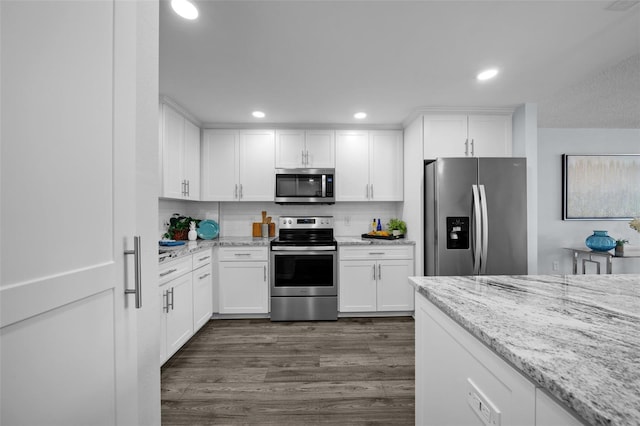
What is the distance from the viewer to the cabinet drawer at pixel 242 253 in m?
3.24

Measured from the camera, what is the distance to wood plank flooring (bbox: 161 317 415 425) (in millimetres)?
1749

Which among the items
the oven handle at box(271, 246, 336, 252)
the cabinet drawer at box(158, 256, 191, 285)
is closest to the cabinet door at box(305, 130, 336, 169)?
the oven handle at box(271, 246, 336, 252)

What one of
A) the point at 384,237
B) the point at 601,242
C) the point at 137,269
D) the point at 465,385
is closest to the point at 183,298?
the point at 137,269

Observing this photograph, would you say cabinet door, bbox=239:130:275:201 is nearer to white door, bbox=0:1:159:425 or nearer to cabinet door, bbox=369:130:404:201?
cabinet door, bbox=369:130:404:201

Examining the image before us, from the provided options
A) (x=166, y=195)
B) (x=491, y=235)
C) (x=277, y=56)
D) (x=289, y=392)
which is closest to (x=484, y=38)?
(x=277, y=56)

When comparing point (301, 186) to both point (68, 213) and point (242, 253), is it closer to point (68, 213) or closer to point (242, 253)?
point (242, 253)

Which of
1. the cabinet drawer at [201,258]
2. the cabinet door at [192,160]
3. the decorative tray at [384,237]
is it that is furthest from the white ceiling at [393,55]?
the cabinet drawer at [201,258]

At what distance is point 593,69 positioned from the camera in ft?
7.54

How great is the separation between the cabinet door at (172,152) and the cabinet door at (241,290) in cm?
98

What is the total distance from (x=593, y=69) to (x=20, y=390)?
362 cm

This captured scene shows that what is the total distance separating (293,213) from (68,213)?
328 cm

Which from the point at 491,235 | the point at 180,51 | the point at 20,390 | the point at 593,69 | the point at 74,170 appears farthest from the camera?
the point at 491,235

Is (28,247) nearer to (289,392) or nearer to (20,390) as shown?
(20,390)

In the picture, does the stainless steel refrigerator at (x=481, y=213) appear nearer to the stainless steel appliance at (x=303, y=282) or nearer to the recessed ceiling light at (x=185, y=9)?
the stainless steel appliance at (x=303, y=282)
